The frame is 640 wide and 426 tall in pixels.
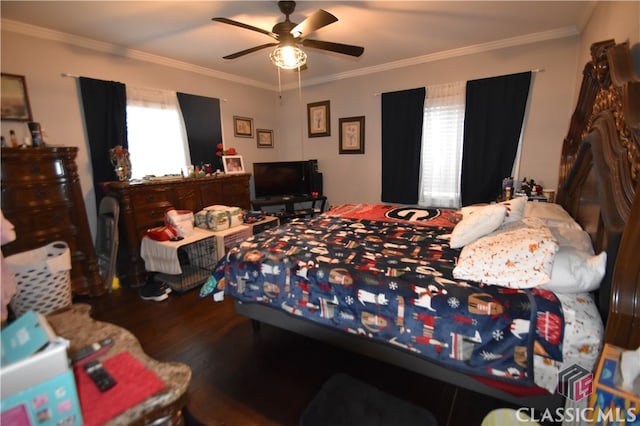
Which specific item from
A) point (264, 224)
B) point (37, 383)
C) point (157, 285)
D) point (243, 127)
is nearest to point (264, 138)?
point (243, 127)

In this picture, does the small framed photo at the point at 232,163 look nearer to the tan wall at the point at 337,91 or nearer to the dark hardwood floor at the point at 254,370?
the tan wall at the point at 337,91

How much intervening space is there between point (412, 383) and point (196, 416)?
1224 mm

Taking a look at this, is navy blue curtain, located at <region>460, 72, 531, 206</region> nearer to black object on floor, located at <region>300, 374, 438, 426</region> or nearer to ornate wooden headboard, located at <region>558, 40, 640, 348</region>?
ornate wooden headboard, located at <region>558, 40, 640, 348</region>

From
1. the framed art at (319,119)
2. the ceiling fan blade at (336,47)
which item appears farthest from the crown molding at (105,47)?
the ceiling fan blade at (336,47)

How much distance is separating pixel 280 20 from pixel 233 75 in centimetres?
190

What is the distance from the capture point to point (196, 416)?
1.54 metres

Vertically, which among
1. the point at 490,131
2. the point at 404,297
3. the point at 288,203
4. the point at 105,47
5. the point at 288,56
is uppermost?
the point at 105,47

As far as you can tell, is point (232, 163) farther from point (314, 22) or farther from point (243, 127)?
point (314, 22)

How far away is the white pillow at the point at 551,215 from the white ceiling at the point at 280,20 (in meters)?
1.70

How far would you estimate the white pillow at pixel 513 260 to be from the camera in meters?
1.33

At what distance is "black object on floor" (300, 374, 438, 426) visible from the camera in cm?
142

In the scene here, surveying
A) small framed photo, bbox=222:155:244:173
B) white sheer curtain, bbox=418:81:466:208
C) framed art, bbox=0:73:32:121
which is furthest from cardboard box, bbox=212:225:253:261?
white sheer curtain, bbox=418:81:466:208

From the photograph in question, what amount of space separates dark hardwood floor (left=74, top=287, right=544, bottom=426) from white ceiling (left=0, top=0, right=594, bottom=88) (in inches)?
99.9

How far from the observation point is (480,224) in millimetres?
1751
